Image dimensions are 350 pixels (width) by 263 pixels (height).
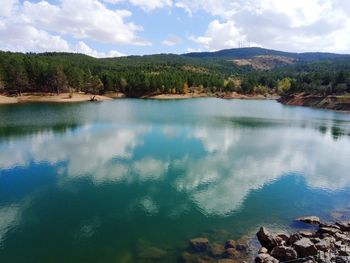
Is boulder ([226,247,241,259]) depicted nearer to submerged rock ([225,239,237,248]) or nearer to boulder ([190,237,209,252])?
submerged rock ([225,239,237,248])

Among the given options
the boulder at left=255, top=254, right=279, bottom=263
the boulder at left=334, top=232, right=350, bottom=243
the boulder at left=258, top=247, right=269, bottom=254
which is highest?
the boulder at left=255, top=254, right=279, bottom=263

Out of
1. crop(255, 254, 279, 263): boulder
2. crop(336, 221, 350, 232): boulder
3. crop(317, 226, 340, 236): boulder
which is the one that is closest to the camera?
crop(255, 254, 279, 263): boulder

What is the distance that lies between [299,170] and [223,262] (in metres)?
22.9

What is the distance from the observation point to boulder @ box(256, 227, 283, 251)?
770 inches

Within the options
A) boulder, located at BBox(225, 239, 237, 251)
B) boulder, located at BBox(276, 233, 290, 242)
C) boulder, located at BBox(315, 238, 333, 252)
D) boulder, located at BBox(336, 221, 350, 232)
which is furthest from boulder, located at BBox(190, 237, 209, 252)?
boulder, located at BBox(336, 221, 350, 232)

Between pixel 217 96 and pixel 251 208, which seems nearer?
pixel 251 208

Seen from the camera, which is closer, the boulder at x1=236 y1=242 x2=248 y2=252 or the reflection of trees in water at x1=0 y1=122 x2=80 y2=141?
the boulder at x1=236 y1=242 x2=248 y2=252

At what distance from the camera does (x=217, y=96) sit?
171m

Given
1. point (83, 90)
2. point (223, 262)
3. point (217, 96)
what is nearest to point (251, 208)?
point (223, 262)

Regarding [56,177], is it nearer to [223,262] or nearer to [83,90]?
[223,262]

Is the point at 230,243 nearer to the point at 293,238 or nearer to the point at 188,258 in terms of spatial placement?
the point at 188,258

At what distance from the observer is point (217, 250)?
19.4 m

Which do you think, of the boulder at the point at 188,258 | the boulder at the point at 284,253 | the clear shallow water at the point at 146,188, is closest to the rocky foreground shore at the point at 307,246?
the boulder at the point at 284,253

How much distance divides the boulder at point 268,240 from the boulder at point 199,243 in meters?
3.49
